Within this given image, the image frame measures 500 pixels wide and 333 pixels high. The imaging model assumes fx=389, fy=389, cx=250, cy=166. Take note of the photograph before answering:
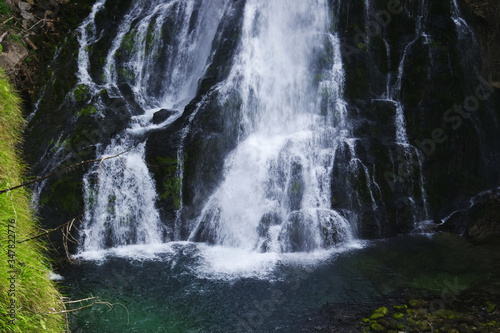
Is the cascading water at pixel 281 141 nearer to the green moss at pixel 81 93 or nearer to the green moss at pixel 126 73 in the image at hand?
the green moss at pixel 126 73

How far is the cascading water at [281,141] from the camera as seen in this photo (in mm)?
11039

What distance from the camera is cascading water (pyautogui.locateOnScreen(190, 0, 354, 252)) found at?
1104cm

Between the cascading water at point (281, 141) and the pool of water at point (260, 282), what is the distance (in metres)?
0.72

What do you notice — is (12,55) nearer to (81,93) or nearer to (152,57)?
(81,93)

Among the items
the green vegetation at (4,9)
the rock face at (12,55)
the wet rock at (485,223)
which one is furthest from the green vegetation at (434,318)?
the green vegetation at (4,9)

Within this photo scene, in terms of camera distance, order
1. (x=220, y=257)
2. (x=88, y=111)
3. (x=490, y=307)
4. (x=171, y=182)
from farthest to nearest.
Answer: (x=88, y=111), (x=171, y=182), (x=220, y=257), (x=490, y=307)

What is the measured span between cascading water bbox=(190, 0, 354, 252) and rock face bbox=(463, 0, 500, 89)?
519 cm

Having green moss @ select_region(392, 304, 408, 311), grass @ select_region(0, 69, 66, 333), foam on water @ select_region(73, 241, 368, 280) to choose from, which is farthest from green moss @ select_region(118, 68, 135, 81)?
green moss @ select_region(392, 304, 408, 311)

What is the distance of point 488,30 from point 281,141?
8.86 m

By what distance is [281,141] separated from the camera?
1227 centimetres

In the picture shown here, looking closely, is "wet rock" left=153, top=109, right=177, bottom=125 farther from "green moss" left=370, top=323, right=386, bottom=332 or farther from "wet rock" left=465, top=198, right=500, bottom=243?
"wet rock" left=465, top=198, right=500, bottom=243

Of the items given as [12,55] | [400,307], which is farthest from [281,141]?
[12,55]

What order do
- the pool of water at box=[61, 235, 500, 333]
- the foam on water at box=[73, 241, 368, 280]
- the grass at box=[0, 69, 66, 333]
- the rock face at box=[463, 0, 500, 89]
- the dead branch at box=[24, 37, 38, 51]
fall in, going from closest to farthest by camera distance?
1. the grass at box=[0, 69, 66, 333]
2. the pool of water at box=[61, 235, 500, 333]
3. the foam on water at box=[73, 241, 368, 280]
4. the rock face at box=[463, 0, 500, 89]
5. the dead branch at box=[24, 37, 38, 51]

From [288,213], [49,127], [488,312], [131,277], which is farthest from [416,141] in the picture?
[49,127]
